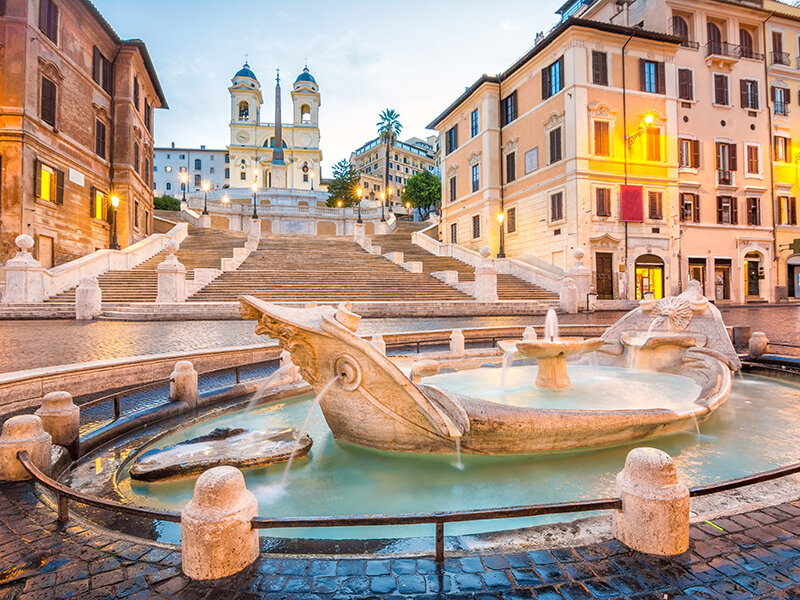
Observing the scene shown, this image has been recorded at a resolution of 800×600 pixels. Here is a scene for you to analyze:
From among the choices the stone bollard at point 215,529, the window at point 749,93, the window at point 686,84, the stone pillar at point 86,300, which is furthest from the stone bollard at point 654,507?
the window at point 749,93

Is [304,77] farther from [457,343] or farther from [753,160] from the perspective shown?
[457,343]

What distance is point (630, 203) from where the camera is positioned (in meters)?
26.7

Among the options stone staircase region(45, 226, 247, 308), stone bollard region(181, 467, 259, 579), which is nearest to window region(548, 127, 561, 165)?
stone staircase region(45, 226, 247, 308)

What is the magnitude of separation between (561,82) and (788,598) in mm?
30746

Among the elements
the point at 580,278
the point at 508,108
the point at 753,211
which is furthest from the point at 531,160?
the point at 753,211

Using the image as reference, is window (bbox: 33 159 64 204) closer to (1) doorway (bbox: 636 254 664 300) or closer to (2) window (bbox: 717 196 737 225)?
(1) doorway (bbox: 636 254 664 300)

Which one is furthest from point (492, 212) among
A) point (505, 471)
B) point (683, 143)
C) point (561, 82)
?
point (505, 471)

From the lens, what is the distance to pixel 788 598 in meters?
2.06

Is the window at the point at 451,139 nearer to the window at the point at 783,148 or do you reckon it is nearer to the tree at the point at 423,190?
the tree at the point at 423,190

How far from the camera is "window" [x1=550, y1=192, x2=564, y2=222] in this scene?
1071 inches

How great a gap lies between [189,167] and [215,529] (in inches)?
4146

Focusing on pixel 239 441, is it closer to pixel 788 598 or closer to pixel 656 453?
pixel 656 453

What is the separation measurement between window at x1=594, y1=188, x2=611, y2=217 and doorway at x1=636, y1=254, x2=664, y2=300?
3751mm

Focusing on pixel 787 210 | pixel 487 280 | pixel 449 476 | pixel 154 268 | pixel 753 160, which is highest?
pixel 753 160
